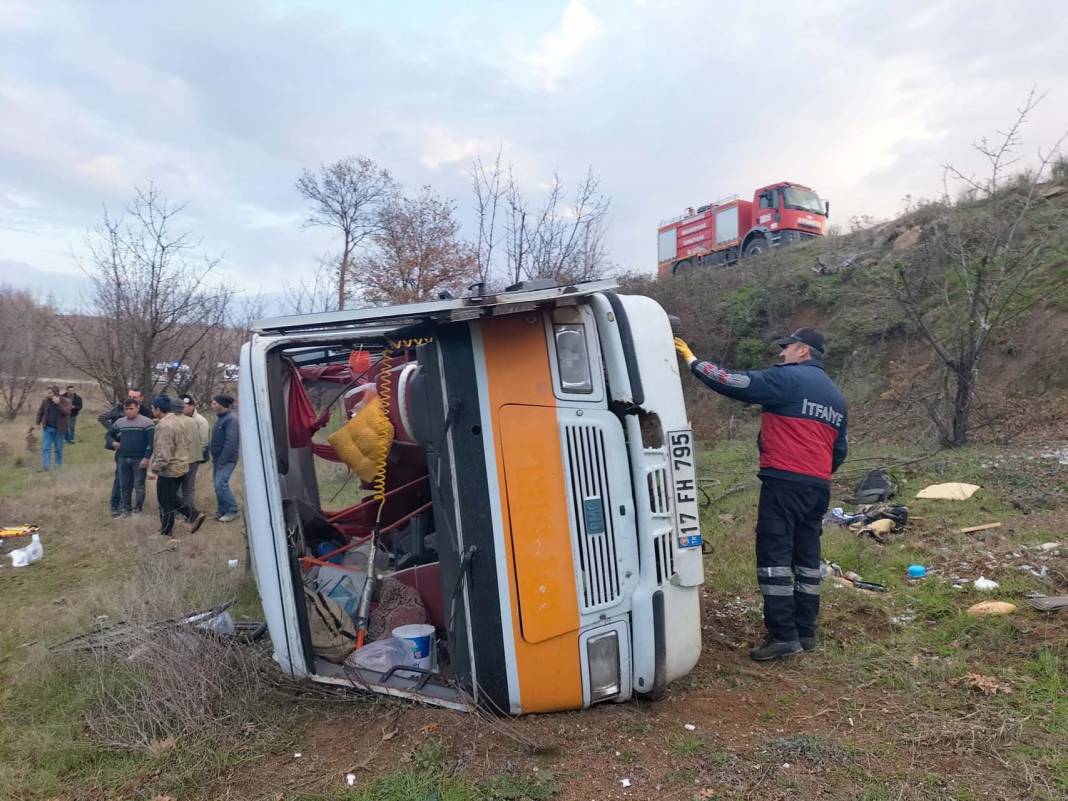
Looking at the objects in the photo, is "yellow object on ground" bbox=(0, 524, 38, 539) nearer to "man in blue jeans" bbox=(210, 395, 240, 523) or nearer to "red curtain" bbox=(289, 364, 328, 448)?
"man in blue jeans" bbox=(210, 395, 240, 523)

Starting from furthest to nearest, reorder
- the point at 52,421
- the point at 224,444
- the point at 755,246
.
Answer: the point at 755,246
the point at 52,421
the point at 224,444

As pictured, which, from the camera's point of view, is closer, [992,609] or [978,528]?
[992,609]

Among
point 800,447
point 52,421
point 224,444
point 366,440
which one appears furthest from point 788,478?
point 52,421

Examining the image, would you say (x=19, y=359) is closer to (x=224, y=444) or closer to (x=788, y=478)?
(x=224, y=444)

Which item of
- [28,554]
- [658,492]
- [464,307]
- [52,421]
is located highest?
[464,307]

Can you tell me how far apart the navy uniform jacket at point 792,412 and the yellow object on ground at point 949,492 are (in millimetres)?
3564

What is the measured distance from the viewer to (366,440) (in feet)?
11.1

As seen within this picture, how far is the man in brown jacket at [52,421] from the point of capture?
11.7 m

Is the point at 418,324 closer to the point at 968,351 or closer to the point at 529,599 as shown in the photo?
the point at 529,599

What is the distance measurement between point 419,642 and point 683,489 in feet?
4.87

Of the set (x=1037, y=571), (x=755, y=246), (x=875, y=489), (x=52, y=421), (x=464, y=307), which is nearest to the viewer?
(x=464, y=307)

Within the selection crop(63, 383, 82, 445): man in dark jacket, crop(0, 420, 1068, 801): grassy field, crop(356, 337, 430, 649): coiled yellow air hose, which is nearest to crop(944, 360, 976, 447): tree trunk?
crop(0, 420, 1068, 801): grassy field

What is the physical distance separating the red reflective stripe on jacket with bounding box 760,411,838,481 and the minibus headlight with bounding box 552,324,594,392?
1315mm

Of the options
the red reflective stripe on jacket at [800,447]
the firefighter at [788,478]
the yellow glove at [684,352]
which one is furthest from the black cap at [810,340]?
the yellow glove at [684,352]
